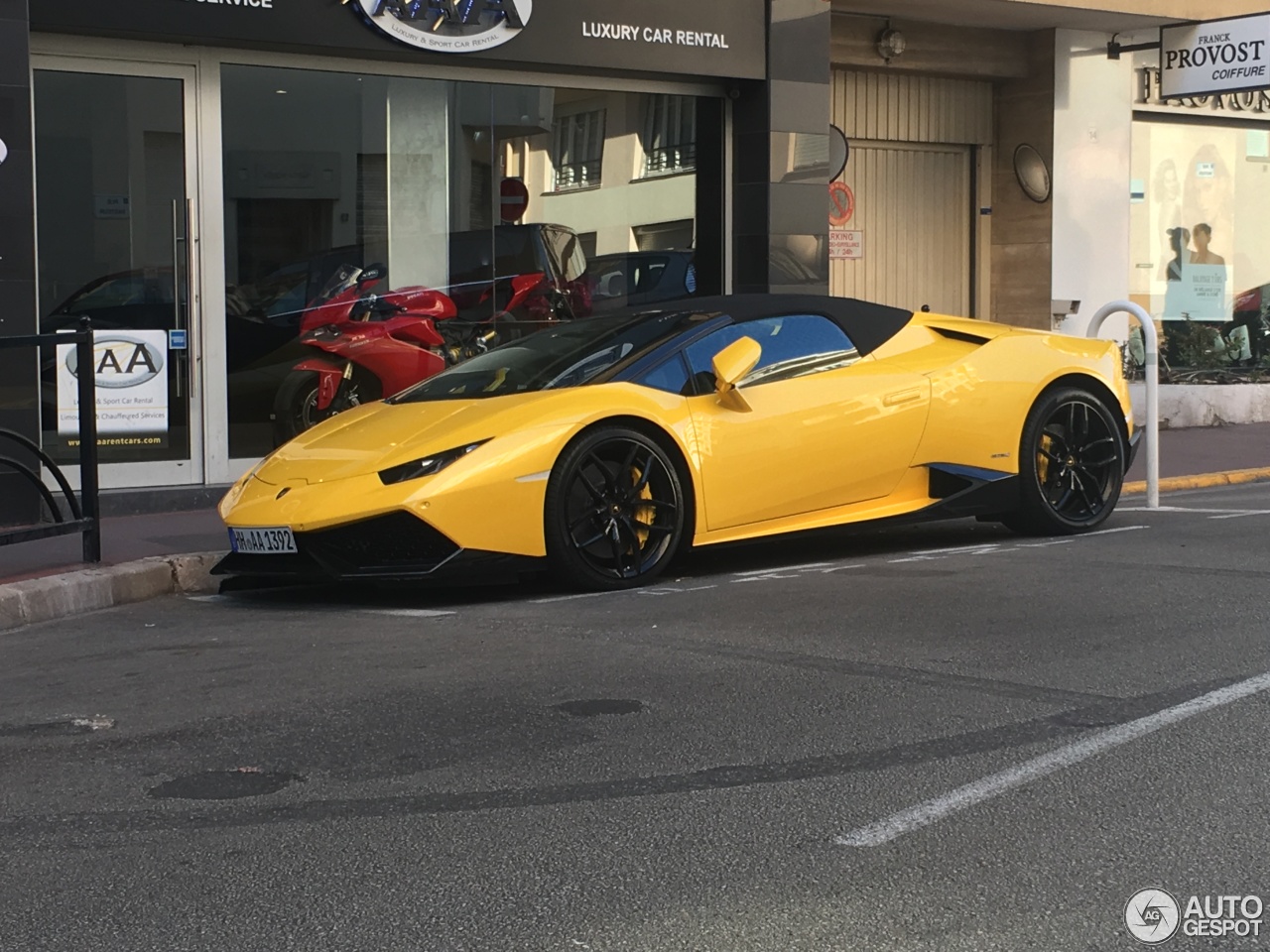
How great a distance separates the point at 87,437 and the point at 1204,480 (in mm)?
7831

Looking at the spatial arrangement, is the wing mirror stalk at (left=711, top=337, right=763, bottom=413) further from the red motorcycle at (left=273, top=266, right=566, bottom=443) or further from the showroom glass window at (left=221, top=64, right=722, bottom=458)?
the showroom glass window at (left=221, top=64, right=722, bottom=458)

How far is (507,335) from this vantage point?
41.2 ft

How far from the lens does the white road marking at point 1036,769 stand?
368 centimetres

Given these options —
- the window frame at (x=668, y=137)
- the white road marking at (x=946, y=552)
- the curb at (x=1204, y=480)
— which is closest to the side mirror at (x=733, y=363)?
the white road marking at (x=946, y=552)

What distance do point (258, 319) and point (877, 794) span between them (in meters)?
8.32

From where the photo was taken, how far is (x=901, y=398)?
7.91 metres

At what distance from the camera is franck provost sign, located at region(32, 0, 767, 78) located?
34.4 ft

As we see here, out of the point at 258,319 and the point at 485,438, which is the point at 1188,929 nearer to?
the point at 485,438

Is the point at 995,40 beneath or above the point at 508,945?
above

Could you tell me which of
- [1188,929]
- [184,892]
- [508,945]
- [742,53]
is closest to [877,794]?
[1188,929]

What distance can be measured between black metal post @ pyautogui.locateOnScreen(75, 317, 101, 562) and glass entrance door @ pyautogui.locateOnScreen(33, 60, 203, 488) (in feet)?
9.64

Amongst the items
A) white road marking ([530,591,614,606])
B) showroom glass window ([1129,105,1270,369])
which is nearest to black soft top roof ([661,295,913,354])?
white road marking ([530,591,614,606])

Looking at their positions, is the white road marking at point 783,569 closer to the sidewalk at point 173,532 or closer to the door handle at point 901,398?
the door handle at point 901,398

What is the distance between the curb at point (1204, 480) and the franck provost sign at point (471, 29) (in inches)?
181
